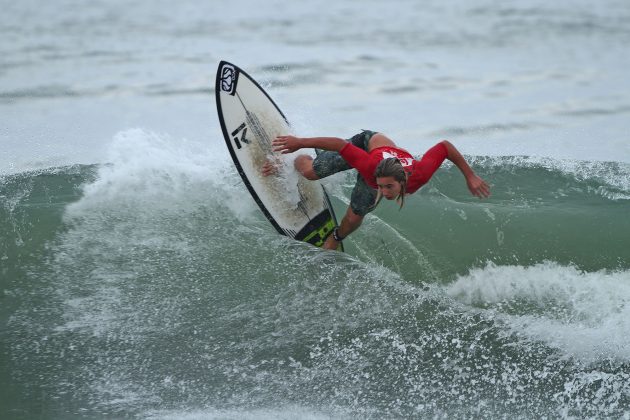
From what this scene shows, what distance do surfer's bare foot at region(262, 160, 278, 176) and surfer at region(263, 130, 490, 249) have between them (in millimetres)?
327

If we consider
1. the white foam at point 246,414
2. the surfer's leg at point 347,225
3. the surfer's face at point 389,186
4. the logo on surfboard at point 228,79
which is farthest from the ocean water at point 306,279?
the logo on surfboard at point 228,79

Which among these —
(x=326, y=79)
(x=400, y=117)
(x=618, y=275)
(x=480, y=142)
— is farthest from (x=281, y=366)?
(x=326, y=79)

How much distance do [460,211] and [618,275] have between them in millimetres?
1734

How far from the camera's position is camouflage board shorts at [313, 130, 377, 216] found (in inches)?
243

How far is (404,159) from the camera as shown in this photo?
5.83m

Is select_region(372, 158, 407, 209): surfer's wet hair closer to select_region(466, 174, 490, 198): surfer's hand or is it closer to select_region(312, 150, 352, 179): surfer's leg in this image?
select_region(466, 174, 490, 198): surfer's hand

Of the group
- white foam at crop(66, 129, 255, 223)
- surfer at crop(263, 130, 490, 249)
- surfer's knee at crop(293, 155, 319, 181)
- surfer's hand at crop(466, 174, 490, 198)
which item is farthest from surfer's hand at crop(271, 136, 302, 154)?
white foam at crop(66, 129, 255, 223)

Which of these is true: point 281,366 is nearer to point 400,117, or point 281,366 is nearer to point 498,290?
point 498,290

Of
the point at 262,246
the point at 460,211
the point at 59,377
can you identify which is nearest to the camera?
the point at 59,377

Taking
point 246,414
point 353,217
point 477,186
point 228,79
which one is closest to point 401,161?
point 477,186

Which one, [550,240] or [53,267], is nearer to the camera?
[53,267]

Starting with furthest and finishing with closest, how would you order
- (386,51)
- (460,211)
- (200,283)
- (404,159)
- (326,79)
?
(386,51) → (326,79) → (460,211) → (200,283) → (404,159)

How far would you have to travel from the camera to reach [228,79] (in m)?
6.86

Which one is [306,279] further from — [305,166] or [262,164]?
[262,164]
